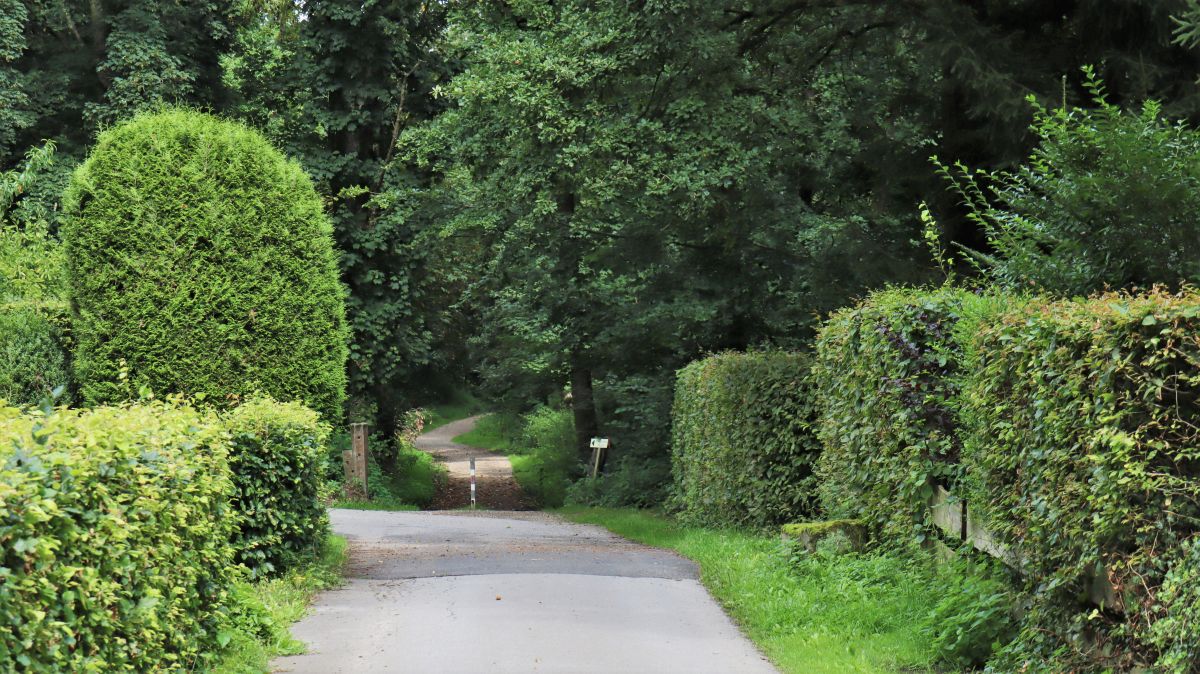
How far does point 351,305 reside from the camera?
28.3 meters

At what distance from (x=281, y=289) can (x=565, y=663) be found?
5.93 metres

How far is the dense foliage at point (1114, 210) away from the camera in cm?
938

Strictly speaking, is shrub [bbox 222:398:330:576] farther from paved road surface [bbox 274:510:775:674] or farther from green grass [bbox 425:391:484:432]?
green grass [bbox 425:391:484:432]

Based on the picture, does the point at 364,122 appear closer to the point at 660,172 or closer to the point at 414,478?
the point at 660,172

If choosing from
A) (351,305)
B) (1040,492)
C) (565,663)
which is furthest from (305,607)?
(351,305)

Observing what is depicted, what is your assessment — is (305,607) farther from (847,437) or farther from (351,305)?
(351,305)

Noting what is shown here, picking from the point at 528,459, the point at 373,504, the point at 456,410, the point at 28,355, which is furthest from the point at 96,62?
the point at 456,410

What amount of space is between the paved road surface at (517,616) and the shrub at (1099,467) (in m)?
2.25

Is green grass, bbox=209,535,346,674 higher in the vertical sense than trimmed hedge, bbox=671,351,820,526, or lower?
lower

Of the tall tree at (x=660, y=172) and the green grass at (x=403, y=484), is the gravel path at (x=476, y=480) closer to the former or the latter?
the green grass at (x=403, y=484)

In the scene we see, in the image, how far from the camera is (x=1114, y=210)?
31.3 feet

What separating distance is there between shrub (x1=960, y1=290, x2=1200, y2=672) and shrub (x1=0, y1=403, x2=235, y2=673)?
4438mm

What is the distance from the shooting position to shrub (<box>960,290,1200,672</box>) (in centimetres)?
540

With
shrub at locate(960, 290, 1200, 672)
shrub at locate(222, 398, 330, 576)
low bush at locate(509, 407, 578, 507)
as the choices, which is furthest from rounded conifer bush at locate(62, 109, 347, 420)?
low bush at locate(509, 407, 578, 507)
